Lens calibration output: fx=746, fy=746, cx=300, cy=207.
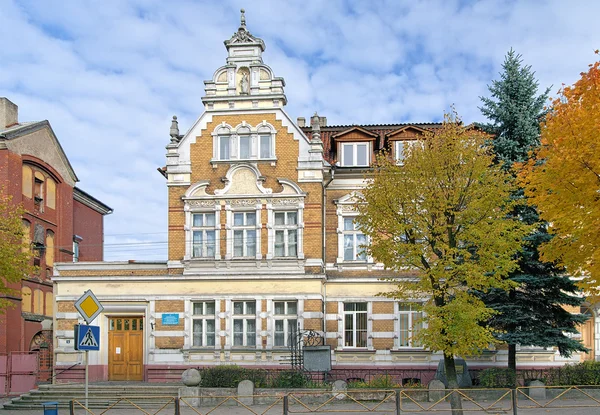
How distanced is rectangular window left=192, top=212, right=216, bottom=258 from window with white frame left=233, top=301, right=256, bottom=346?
96.6 inches

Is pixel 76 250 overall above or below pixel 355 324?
above

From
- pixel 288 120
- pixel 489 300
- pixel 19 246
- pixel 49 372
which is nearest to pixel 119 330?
pixel 49 372

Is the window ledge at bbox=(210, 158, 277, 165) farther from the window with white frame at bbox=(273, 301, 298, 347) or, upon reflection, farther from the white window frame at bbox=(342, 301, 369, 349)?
the white window frame at bbox=(342, 301, 369, 349)

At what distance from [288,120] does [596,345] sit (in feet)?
54.0

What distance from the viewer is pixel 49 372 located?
3178 centimetres

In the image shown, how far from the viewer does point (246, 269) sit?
30828 millimetres

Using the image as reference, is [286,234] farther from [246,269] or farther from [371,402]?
[371,402]

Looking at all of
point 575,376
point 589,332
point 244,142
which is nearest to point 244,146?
point 244,142

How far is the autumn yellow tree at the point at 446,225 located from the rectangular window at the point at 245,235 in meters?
8.45

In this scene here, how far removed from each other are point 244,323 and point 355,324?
15.3ft

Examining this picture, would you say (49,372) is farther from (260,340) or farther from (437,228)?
(437,228)

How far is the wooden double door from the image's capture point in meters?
31.2

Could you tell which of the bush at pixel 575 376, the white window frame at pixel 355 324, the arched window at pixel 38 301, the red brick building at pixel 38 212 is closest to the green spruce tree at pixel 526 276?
the bush at pixel 575 376

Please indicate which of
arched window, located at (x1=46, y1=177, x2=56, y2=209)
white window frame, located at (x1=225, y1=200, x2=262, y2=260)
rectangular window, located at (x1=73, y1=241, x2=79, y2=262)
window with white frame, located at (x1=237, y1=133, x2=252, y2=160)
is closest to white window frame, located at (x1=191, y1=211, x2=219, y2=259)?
white window frame, located at (x1=225, y1=200, x2=262, y2=260)
